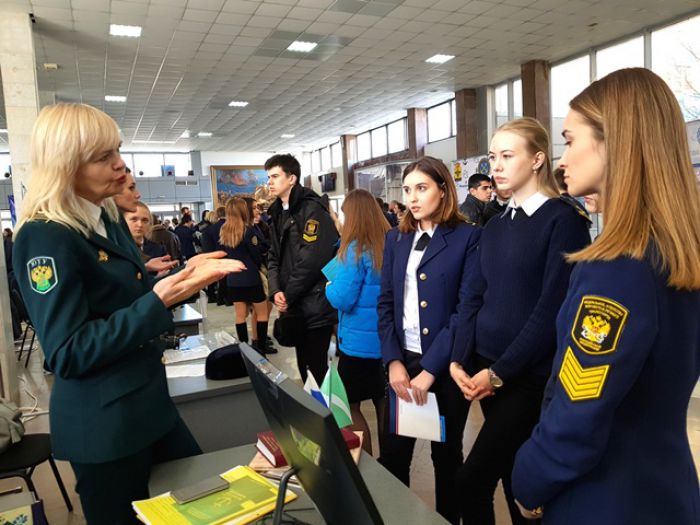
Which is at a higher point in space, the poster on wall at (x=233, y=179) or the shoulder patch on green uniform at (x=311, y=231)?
the poster on wall at (x=233, y=179)

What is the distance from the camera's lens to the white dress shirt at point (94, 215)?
4.29ft

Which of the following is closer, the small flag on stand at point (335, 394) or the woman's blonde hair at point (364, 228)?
the small flag on stand at point (335, 394)

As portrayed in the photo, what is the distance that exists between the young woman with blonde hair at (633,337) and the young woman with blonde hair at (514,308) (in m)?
0.59

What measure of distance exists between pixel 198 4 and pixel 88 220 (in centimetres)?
601

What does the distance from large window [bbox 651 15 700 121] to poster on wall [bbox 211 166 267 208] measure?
44.3ft

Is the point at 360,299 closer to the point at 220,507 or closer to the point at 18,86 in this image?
the point at 220,507

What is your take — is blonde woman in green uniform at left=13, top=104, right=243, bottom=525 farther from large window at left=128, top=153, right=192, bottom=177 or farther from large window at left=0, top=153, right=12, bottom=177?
large window at left=0, top=153, right=12, bottom=177

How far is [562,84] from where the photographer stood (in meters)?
9.34

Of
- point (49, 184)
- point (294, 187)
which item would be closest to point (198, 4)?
point (294, 187)

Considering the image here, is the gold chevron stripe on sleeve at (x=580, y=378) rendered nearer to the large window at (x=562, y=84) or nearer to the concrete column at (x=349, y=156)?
the large window at (x=562, y=84)

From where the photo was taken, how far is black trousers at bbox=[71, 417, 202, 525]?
126 centimetres

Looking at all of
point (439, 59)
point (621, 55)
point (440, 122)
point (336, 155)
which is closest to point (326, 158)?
point (336, 155)

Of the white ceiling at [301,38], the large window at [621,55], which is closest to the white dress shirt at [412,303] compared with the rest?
the white ceiling at [301,38]

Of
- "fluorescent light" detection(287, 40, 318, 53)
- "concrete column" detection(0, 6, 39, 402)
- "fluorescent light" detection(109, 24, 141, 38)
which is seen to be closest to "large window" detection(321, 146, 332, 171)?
"fluorescent light" detection(287, 40, 318, 53)
